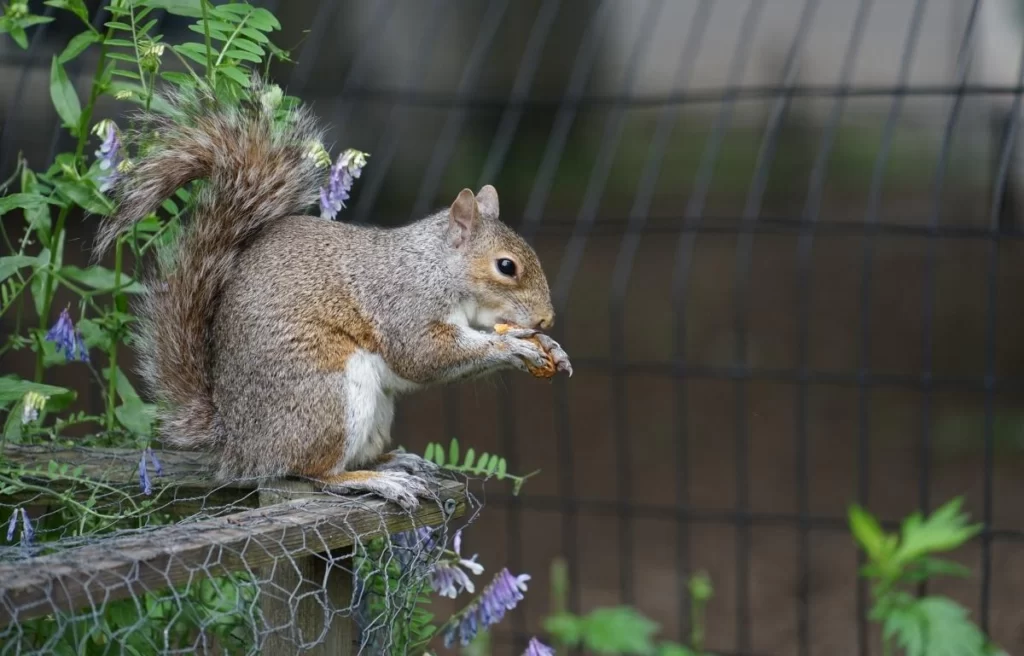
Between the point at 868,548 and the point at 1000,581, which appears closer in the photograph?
the point at 868,548

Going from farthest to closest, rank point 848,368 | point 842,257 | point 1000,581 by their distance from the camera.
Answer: point 842,257 → point 848,368 → point 1000,581

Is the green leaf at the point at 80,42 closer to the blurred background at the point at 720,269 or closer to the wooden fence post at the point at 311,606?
the blurred background at the point at 720,269

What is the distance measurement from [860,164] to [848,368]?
177cm

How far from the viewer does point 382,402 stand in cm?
165

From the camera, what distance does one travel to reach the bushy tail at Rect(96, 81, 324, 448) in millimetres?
1536

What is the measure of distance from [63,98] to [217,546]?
743 mm

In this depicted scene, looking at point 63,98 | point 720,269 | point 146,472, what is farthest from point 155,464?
point 720,269

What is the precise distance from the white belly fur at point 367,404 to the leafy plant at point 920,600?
111 centimetres

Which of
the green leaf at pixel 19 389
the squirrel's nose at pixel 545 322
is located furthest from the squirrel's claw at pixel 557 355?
the green leaf at pixel 19 389

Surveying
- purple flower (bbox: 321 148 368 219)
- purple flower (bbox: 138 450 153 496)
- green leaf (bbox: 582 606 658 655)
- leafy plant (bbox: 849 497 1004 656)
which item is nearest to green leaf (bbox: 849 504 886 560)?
leafy plant (bbox: 849 497 1004 656)

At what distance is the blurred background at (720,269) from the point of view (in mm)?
2703

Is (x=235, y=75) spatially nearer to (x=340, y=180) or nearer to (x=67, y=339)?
(x=340, y=180)

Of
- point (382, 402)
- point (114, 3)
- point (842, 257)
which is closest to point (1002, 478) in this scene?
point (842, 257)

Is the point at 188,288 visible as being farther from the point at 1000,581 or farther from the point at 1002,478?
the point at 1002,478
